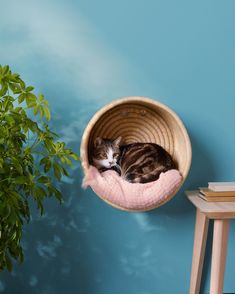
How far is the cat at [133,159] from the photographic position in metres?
1.44

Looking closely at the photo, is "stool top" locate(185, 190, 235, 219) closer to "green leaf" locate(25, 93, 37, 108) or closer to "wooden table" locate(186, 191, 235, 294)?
"wooden table" locate(186, 191, 235, 294)

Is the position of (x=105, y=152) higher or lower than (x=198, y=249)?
higher

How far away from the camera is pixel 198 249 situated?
5.01ft

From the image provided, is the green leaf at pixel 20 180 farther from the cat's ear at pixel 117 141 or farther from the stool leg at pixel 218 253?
the stool leg at pixel 218 253

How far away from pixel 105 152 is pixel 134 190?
0.24 metres

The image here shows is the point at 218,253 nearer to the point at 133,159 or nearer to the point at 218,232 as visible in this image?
the point at 218,232

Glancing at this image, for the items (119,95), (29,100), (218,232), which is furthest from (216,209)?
(29,100)

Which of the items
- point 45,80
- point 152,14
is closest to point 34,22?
point 45,80

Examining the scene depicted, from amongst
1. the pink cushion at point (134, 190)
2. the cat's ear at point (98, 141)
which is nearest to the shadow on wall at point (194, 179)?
the pink cushion at point (134, 190)

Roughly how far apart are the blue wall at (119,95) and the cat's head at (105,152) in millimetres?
115

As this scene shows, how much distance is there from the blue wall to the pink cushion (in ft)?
0.90

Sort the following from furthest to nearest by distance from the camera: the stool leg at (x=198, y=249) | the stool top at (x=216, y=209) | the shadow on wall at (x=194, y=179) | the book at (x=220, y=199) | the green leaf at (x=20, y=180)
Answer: the shadow on wall at (x=194, y=179) → the stool leg at (x=198, y=249) → the book at (x=220, y=199) → the stool top at (x=216, y=209) → the green leaf at (x=20, y=180)

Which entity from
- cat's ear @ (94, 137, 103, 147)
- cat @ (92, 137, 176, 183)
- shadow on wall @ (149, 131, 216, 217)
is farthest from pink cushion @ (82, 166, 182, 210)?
shadow on wall @ (149, 131, 216, 217)

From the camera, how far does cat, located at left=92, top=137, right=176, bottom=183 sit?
56.6 inches
